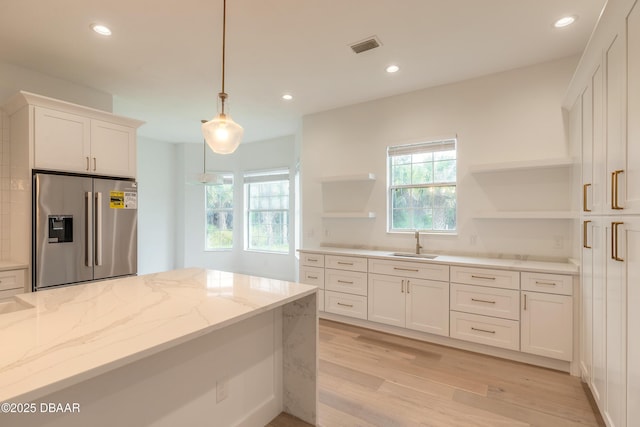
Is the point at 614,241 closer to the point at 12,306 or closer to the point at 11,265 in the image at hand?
the point at 12,306

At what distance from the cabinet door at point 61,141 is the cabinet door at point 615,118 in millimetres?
4184

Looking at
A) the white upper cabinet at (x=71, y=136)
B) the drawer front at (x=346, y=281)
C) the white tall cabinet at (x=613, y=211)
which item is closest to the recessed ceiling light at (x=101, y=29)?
the white upper cabinet at (x=71, y=136)

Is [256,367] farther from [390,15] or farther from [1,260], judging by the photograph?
[1,260]

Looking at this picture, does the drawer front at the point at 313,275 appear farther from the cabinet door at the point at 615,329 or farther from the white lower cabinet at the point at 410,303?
the cabinet door at the point at 615,329

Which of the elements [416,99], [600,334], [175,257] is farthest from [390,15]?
[175,257]

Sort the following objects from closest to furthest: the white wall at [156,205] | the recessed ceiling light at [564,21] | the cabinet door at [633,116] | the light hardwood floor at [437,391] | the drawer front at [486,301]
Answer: the cabinet door at [633,116] → the light hardwood floor at [437,391] → the recessed ceiling light at [564,21] → the drawer front at [486,301] → the white wall at [156,205]

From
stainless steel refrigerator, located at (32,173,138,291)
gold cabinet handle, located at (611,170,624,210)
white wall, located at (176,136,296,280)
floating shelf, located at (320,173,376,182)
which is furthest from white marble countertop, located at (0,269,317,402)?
white wall, located at (176,136,296,280)

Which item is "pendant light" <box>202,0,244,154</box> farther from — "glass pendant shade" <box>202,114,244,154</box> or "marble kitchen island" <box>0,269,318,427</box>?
"marble kitchen island" <box>0,269,318,427</box>

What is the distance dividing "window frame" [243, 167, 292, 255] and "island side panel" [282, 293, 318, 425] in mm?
3973

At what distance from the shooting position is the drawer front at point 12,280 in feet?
8.60

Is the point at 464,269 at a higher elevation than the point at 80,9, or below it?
below

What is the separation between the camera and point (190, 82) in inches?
137

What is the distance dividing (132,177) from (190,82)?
1.27 meters

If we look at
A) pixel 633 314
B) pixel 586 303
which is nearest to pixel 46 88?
pixel 633 314
